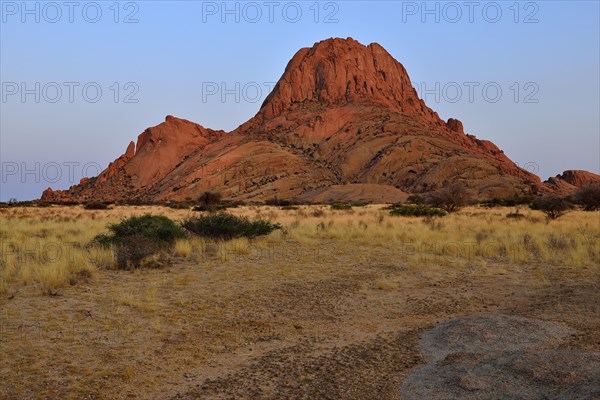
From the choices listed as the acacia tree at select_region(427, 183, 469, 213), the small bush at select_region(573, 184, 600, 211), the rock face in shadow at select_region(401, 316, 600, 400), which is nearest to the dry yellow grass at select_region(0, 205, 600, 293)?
the rock face in shadow at select_region(401, 316, 600, 400)

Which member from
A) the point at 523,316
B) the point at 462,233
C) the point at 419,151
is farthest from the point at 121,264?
the point at 419,151

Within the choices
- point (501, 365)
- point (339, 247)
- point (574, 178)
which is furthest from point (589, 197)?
point (574, 178)

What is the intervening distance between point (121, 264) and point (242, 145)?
94.4m

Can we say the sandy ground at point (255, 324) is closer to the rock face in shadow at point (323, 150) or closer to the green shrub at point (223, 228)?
the green shrub at point (223, 228)

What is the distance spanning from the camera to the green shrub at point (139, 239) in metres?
13.6

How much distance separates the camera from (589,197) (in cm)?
3894

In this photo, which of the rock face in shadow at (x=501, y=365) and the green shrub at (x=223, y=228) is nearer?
the rock face in shadow at (x=501, y=365)

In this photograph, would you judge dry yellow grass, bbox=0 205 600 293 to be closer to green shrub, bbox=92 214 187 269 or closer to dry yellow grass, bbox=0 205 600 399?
dry yellow grass, bbox=0 205 600 399

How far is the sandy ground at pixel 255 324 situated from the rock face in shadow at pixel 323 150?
2606 inches

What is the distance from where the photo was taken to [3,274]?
11.7 meters

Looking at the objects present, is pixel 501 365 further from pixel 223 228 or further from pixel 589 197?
pixel 589 197

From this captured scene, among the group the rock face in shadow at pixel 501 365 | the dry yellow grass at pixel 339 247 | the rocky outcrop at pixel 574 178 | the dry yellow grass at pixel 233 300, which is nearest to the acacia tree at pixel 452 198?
the dry yellow grass at pixel 339 247

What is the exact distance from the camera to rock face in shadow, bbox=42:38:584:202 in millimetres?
92562

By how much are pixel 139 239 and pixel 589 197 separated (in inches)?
1395
